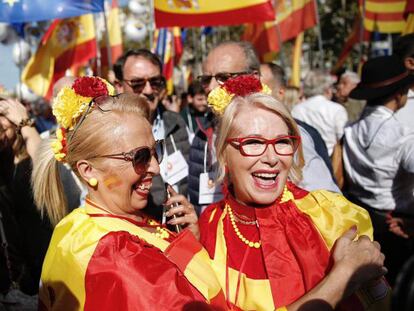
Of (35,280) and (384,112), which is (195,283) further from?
(384,112)

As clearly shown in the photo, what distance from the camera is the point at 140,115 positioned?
95.3 inches

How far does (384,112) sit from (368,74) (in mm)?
336

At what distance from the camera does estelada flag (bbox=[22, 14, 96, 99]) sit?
9125 millimetres

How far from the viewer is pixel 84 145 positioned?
2334 mm

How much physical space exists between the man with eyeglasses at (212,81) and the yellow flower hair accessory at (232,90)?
950 mm

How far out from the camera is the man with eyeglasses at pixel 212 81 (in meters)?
3.63

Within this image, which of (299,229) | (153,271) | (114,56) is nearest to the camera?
(153,271)

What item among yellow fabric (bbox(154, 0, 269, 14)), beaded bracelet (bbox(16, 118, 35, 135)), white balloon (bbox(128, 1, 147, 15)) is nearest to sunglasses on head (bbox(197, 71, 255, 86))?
beaded bracelet (bbox(16, 118, 35, 135))

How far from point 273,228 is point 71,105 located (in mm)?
984

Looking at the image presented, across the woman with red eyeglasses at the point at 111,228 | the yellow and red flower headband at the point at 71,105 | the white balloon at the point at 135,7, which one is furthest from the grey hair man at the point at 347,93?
the white balloon at the point at 135,7

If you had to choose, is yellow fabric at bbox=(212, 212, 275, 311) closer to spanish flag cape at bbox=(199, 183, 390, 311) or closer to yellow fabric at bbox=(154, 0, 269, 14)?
spanish flag cape at bbox=(199, 183, 390, 311)

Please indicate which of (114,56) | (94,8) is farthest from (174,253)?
(114,56)

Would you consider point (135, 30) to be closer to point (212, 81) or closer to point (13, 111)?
point (13, 111)

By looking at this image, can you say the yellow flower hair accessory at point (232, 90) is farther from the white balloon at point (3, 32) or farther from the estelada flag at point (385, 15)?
the white balloon at point (3, 32)
